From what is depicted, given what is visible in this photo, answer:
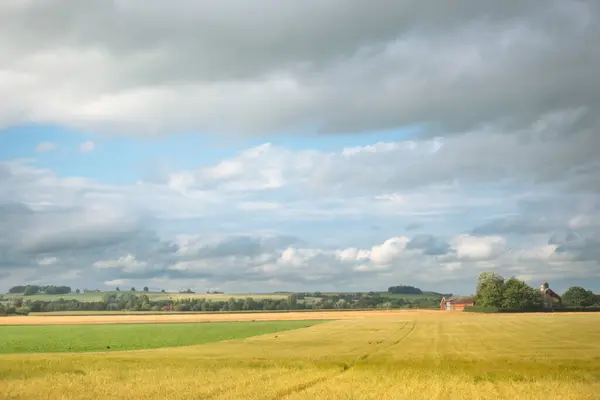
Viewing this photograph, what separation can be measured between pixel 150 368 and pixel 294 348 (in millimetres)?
23554

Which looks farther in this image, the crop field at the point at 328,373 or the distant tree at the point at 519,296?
the distant tree at the point at 519,296

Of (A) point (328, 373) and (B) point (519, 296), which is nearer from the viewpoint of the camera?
(A) point (328, 373)

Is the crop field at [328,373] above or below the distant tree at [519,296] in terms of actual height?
below

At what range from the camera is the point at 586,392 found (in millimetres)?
31938

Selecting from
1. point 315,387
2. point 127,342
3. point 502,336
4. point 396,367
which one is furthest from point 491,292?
point 315,387

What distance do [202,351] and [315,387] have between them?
105 feet

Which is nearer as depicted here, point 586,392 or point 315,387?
point 586,392

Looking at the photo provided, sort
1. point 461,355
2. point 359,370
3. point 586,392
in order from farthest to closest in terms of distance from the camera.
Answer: point 461,355 < point 359,370 < point 586,392

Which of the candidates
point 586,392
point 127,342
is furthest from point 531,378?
point 127,342

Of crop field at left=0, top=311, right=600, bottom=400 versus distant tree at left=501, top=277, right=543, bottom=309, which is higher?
distant tree at left=501, top=277, right=543, bottom=309

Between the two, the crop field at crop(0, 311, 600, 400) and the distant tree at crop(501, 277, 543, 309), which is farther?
the distant tree at crop(501, 277, 543, 309)

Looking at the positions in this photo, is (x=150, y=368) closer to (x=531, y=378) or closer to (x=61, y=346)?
(x=531, y=378)

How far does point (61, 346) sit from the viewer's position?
77.9 m

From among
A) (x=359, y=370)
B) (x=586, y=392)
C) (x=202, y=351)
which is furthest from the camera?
(x=202, y=351)
